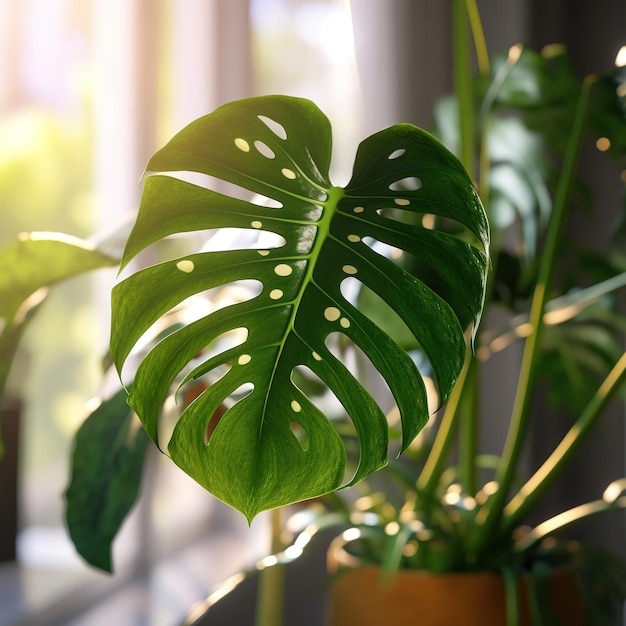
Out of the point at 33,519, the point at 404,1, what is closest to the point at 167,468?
the point at 33,519

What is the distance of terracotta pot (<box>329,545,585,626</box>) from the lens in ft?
2.67

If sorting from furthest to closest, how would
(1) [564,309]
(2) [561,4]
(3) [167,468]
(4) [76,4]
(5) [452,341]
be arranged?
(2) [561,4], (3) [167,468], (4) [76,4], (1) [564,309], (5) [452,341]

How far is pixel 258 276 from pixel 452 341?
12 centimetres

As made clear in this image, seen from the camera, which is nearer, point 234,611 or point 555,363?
point 555,363

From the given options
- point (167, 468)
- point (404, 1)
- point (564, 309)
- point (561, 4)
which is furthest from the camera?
point (561, 4)

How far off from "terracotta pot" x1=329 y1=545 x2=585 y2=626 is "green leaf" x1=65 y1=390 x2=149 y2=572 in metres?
0.31

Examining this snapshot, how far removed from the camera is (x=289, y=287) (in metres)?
0.51

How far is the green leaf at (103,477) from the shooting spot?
24.8 inches

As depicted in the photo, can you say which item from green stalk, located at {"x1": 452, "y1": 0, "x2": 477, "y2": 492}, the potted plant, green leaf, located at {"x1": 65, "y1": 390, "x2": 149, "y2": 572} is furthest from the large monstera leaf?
green stalk, located at {"x1": 452, "y1": 0, "x2": 477, "y2": 492}

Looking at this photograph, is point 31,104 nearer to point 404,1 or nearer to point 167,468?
point 167,468

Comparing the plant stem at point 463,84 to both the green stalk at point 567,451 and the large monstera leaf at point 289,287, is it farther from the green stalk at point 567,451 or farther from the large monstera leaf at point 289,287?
the large monstera leaf at point 289,287

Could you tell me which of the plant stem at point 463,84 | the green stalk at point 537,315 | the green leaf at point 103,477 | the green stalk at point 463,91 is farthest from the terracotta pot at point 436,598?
the plant stem at point 463,84

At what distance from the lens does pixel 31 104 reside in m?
1.10

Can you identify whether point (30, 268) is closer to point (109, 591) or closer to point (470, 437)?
point (470, 437)
